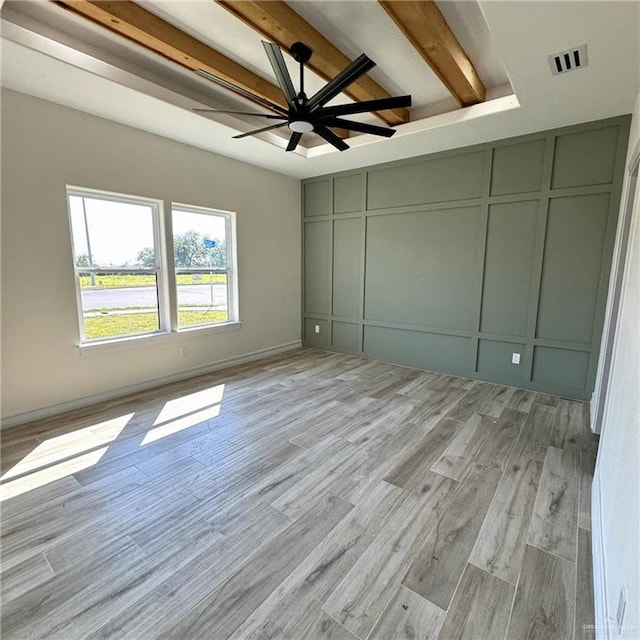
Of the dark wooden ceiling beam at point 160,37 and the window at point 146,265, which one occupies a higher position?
the dark wooden ceiling beam at point 160,37

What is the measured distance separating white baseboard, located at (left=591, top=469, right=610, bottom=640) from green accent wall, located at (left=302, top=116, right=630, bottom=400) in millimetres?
2095

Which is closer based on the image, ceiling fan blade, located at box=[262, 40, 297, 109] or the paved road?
ceiling fan blade, located at box=[262, 40, 297, 109]

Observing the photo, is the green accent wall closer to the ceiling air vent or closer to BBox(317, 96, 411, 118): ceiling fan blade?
the ceiling air vent

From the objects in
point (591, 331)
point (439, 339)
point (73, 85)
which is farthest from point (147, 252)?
point (591, 331)

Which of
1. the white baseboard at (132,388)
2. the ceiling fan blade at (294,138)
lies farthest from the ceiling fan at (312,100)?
the white baseboard at (132,388)

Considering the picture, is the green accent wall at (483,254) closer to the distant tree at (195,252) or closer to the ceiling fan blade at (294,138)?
the distant tree at (195,252)

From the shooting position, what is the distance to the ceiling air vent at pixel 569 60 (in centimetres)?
211

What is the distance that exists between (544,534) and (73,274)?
13.5ft

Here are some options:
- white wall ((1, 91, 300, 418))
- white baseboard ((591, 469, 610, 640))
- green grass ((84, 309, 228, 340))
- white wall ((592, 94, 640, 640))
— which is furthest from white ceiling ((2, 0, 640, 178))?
white baseboard ((591, 469, 610, 640))

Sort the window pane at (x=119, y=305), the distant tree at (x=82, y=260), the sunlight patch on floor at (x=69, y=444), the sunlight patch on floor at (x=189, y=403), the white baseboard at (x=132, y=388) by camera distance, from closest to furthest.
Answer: the sunlight patch on floor at (x=69, y=444) < the white baseboard at (x=132, y=388) < the sunlight patch on floor at (x=189, y=403) < the distant tree at (x=82, y=260) < the window pane at (x=119, y=305)

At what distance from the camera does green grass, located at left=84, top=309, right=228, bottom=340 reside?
338cm

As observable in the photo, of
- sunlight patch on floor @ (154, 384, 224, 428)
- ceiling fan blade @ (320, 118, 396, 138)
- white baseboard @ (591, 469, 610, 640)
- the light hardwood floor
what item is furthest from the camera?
sunlight patch on floor @ (154, 384, 224, 428)

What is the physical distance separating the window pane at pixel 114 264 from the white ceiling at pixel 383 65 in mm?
873

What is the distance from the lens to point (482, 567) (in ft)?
5.10
